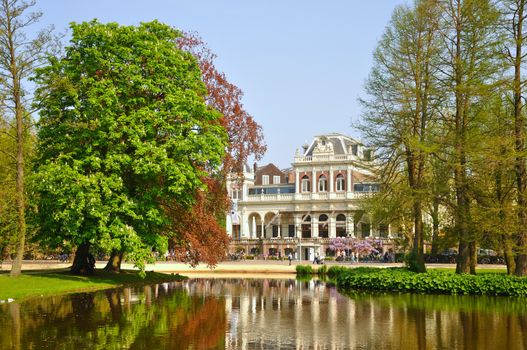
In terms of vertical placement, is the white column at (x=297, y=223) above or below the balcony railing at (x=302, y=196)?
below

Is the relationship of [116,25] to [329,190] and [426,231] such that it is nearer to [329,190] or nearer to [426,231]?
[426,231]

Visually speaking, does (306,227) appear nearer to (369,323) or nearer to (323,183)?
(323,183)

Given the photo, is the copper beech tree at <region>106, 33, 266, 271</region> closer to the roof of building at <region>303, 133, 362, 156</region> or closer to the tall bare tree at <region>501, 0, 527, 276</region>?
the tall bare tree at <region>501, 0, 527, 276</region>

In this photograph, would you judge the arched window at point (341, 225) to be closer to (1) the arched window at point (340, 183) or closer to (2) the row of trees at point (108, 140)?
(1) the arched window at point (340, 183)

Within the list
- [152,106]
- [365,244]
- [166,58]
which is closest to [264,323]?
[152,106]

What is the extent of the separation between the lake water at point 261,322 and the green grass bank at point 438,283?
1.51 m

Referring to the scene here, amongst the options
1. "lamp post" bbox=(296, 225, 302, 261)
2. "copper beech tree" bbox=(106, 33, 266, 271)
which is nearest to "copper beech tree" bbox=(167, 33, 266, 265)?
"copper beech tree" bbox=(106, 33, 266, 271)

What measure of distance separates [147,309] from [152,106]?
426 inches

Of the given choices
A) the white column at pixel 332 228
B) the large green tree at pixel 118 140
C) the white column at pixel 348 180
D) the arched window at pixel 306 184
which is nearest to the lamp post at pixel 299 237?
the white column at pixel 332 228

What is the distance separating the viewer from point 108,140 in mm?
28828

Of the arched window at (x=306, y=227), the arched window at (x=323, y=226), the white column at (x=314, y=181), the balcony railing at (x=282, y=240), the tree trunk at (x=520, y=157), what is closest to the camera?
the tree trunk at (x=520, y=157)

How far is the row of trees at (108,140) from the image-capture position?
27.7m

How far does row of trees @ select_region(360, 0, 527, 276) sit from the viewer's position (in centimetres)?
2805

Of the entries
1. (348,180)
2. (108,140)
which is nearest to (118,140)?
(108,140)
